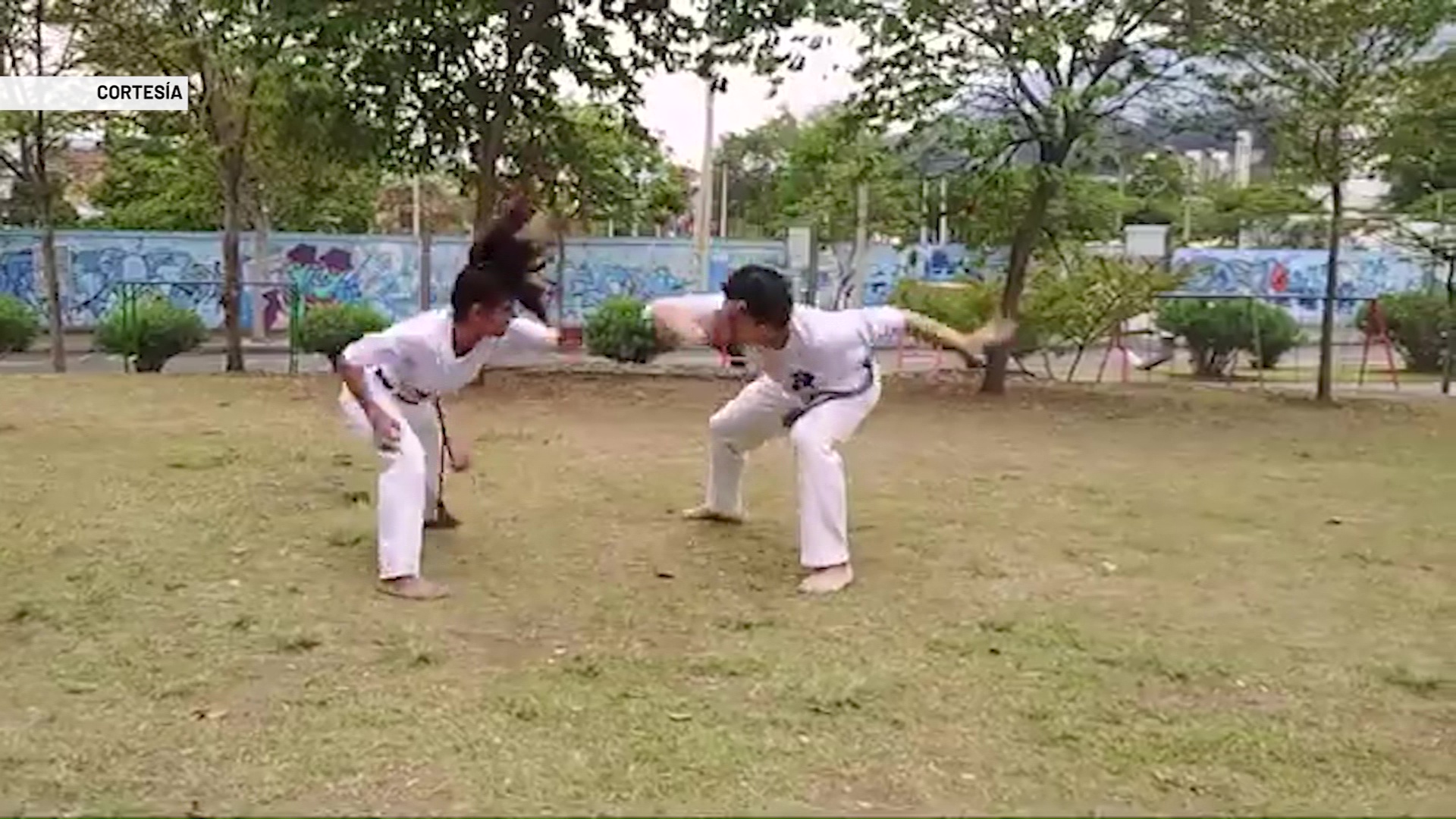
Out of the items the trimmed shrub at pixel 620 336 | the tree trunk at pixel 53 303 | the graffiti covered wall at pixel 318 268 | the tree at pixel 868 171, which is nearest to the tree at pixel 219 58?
the tree trunk at pixel 53 303

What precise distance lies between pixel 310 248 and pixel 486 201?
14642 millimetres

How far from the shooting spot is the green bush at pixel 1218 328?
19250 mm

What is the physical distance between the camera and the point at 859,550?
22.4 ft

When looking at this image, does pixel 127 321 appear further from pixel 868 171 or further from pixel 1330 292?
pixel 1330 292

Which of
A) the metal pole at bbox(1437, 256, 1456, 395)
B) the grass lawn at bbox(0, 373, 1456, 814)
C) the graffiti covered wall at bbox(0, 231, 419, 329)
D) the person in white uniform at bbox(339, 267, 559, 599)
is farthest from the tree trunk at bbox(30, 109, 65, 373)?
the metal pole at bbox(1437, 256, 1456, 395)

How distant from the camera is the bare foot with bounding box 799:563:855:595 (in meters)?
6.00

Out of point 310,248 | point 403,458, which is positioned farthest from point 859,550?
point 310,248

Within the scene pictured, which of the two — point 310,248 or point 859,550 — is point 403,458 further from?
point 310,248

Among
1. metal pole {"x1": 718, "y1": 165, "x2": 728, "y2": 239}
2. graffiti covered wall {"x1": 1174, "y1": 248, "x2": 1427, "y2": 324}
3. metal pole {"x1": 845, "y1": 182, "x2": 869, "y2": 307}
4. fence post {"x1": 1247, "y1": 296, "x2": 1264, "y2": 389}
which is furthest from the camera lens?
metal pole {"x1": 718, "y1": 165, "x2": 728, "y2": 239}

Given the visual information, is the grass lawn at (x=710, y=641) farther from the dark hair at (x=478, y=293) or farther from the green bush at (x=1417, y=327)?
the green bush at (x=1417, y=327)

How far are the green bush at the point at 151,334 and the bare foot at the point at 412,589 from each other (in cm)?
1138

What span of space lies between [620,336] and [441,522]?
1131 centimetres

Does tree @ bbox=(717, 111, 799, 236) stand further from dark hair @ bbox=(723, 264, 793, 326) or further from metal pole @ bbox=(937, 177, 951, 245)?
dark hair @ bbox=(723, 264, 793, 326)

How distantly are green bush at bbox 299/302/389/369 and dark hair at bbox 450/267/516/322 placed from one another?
38.9 feet
